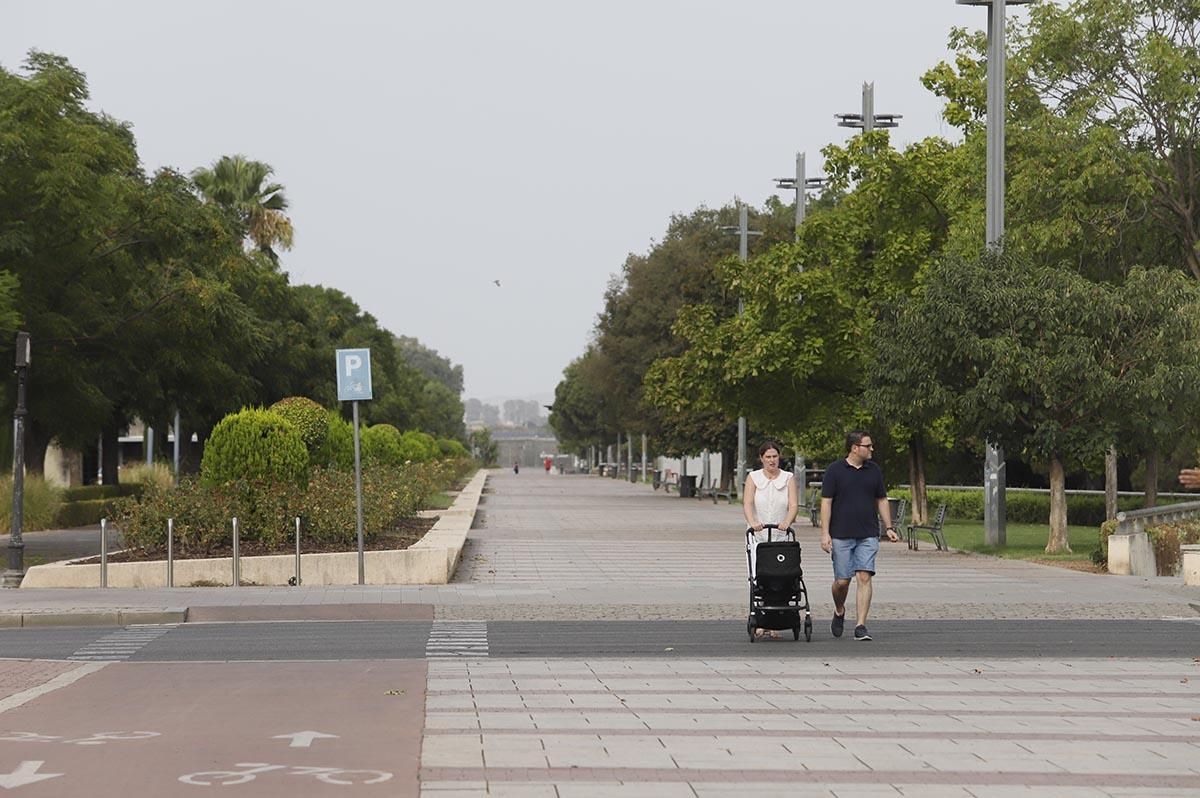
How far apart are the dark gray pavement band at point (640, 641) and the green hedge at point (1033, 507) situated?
98.0 feet

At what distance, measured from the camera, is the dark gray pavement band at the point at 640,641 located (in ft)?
50.4

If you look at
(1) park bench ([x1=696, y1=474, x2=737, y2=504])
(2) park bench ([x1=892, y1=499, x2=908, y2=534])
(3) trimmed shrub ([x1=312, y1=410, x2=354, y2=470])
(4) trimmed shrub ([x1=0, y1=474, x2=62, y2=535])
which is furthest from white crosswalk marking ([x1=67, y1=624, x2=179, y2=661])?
(1) park bench ([x1=696, y1=474, x2=737, y2=504])

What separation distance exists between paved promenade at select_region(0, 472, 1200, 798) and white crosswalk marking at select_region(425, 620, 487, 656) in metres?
0.04

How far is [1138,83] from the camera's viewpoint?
36.1 meters

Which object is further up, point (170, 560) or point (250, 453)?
point (250, 453)

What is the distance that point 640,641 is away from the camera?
54.0ft

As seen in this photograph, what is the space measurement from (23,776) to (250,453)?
17276 millimetres

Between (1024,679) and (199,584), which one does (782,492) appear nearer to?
(1024,679)

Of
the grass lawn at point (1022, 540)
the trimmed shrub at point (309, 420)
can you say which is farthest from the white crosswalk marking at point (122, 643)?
the trimmed shrub at point (309, 420)

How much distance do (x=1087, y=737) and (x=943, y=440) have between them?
33511mm

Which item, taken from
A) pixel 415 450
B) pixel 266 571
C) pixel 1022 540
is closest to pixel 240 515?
pixel 266 571

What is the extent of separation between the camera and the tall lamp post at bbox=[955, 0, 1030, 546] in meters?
32.0

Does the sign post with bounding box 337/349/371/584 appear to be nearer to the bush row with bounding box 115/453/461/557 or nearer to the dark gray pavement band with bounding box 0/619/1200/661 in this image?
the bush row with bounding box 115/453/461/557

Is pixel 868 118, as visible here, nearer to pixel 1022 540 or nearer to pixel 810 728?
pixel 1022 540
